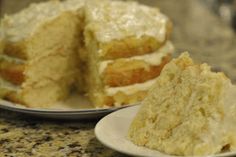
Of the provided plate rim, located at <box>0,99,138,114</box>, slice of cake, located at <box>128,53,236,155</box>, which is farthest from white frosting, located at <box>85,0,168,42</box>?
slice of cake, located at <box>128,53,236,155</box>

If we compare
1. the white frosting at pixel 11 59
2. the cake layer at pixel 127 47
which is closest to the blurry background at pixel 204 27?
the cake layer at pixel 127 47

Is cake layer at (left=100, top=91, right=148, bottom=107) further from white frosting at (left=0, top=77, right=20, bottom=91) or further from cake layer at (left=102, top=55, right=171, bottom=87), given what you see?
white frosting at (left=0, top=77, right=20, bottom=91)

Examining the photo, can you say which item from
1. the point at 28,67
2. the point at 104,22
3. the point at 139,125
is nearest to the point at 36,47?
the point at 28,67

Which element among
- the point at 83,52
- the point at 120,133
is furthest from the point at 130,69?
the point at 120,133

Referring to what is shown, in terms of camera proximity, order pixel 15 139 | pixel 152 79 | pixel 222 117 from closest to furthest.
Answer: pixel 222 117, pixel 15 139, pixel 152 79

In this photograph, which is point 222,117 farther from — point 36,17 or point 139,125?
point 36,17

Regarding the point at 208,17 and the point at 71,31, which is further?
the point at 208,17

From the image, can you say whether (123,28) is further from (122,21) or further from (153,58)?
(153,58)

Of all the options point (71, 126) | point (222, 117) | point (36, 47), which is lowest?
point (71, 126)
